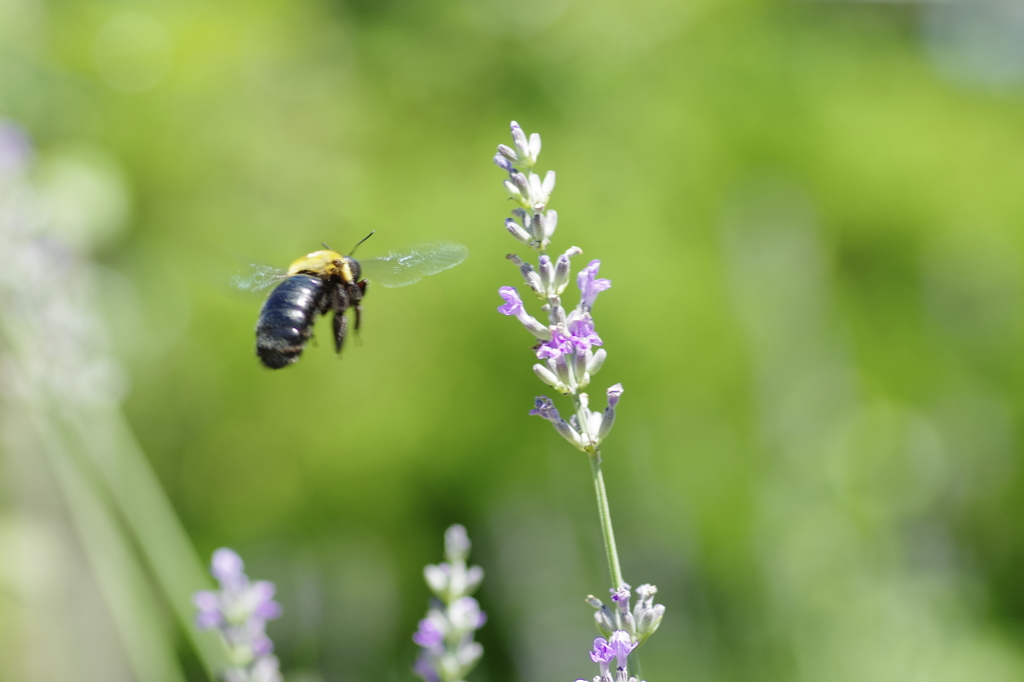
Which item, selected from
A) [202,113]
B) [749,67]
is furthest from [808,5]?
[202,113]

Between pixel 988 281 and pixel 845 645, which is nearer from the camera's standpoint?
pixel 845 645

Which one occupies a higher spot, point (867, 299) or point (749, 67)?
point (749, 67)

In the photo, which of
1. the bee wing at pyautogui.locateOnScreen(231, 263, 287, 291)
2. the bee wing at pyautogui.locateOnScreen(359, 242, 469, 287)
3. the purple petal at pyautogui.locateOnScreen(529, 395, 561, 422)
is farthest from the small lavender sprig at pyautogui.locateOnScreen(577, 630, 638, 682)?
the bee wing at pyautogui.locateOnScreen(231, 263, 287, 291)

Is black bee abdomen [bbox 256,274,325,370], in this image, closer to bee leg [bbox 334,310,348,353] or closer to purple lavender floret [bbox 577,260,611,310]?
bee leg [bbox 334,310,348,353]

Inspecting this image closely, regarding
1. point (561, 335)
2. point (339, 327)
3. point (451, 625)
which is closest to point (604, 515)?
point (561, 335)

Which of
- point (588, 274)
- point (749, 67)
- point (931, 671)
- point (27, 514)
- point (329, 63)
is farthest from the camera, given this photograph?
point (329, 63)

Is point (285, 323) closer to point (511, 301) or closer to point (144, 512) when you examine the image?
point (511, 301)

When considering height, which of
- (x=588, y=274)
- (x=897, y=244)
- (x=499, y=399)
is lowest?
(x=588, y=274)

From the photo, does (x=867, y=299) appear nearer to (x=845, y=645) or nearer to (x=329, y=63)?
(x=845, y=645)
